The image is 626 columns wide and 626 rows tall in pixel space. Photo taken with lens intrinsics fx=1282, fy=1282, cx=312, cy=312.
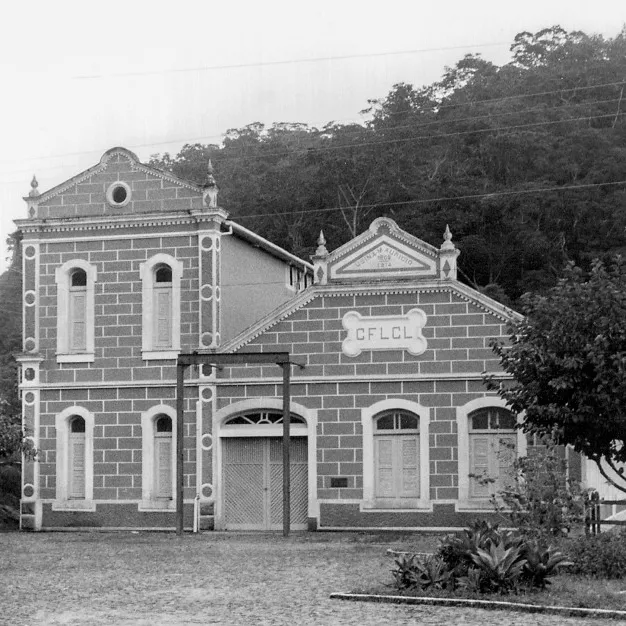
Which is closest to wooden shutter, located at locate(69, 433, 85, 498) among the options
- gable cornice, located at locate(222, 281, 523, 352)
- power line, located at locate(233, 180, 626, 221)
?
gable cornice, located at locate(222, 281, 523, 352)

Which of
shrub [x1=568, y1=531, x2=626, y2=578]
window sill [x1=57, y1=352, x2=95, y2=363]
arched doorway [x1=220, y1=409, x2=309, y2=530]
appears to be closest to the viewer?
shrub [x1=568, y1=531, x2=626, y2=578]

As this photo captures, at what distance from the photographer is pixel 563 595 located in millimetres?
14938

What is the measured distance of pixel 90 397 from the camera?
30.5 meters

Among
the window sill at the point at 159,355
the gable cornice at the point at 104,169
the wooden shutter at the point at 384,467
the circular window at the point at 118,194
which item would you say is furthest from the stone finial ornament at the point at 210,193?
the wooden shutter at the point at 384,467

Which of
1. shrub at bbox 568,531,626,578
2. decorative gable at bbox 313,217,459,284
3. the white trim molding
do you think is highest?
decorative gable at bbox 313,217,459,284

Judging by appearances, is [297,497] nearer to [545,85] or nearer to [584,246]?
[584,246]

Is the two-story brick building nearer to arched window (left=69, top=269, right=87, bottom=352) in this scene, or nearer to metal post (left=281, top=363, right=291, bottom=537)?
arched window (left=69, top=269, right=87, bottom=352)

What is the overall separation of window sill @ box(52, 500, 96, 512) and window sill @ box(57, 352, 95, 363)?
332 centimetres

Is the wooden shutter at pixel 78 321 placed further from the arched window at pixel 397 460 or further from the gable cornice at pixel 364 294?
the arched window at pixel 397 460

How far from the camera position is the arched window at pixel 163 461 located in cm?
2997

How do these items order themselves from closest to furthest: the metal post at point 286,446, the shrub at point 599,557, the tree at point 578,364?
the shrub at point 599,557 < the tree at point 578,364 < the metal post at point 286,446

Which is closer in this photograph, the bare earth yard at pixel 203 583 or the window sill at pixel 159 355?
the bare earth yard at pixel 203 583

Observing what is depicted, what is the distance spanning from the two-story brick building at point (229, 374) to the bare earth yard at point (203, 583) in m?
2.75

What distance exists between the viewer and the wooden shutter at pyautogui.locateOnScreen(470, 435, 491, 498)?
92.7 ft
